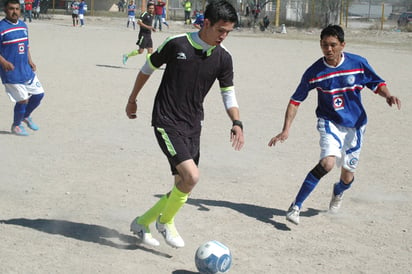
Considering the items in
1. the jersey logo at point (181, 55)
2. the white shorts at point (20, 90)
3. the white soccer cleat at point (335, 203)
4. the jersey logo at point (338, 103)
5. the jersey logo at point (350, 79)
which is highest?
the jersey logo at point (181, 55)

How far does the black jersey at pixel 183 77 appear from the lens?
513cm

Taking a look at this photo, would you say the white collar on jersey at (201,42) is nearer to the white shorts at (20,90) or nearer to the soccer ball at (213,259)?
the soccer ball at (213,259)

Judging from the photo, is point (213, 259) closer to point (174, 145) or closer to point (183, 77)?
point (174, 145)

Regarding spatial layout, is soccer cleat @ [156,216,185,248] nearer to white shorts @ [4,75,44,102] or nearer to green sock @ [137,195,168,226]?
green sock @ [137,195,168,226]

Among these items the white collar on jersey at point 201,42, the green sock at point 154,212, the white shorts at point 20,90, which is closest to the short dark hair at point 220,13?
the white collar on jersey at point 201,42

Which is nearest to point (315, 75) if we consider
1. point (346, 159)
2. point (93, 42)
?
point (346, 159)

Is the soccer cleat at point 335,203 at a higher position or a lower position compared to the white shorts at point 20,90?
lower

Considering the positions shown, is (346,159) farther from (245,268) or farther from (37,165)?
(37,165)

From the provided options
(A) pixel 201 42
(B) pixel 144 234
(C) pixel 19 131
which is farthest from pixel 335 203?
(C) pixel 19 131

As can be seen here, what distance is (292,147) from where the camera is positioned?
30.8 feet

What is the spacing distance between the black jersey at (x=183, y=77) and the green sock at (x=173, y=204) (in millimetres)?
488

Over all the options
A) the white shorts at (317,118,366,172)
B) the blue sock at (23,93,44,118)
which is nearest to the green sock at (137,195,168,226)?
the white shorts at (317,118,366,172)

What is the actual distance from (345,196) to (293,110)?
4.96 feet

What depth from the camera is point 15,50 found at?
943 centimetres
